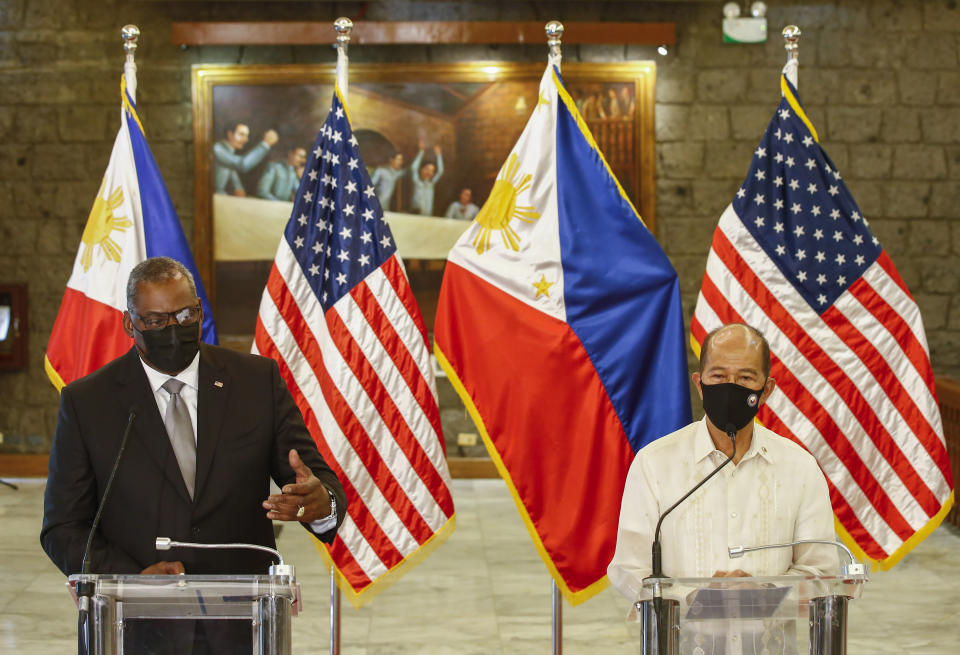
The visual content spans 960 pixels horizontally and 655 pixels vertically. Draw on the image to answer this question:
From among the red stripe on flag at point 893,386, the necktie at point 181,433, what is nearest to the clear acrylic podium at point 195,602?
the necktie at point 181,433

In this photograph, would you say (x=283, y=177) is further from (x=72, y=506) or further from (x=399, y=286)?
(x=72, y=506)

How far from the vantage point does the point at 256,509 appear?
262 cm

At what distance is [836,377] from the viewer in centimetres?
401

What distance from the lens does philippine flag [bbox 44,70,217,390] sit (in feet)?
13.6

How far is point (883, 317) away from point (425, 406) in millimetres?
1775

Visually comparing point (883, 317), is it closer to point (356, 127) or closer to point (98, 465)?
point (98, 465)

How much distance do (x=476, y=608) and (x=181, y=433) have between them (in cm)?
311

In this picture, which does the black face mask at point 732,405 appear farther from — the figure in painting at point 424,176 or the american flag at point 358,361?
the figure in painting at point 424,176

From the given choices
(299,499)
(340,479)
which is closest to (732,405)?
(299,499)

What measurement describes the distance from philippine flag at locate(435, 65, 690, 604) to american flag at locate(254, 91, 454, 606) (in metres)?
0.22

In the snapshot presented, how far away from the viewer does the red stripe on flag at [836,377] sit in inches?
157

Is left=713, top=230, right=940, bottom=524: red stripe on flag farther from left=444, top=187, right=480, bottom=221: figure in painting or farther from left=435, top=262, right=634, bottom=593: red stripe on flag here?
left=444, top=187, right=480, bottom=221: figure in painting

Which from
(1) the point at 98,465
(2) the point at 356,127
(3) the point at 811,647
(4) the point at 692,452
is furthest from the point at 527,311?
(2) the point at 356,127

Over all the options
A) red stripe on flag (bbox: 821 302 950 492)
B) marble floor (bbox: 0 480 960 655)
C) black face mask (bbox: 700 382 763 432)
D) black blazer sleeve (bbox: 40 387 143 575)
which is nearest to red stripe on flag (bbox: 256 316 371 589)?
marble floor (bbox: 0 480 960 655)
